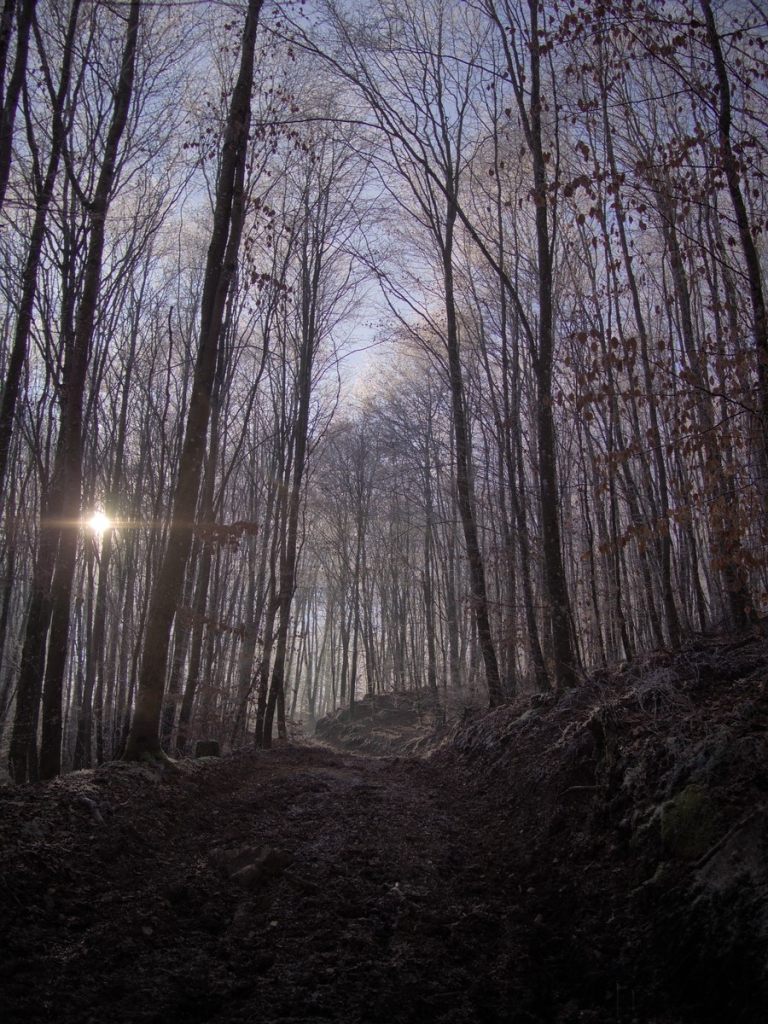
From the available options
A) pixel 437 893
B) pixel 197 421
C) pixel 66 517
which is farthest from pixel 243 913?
pixel 66 517

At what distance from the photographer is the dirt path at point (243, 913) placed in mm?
2182

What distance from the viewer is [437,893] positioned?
10.9 ft

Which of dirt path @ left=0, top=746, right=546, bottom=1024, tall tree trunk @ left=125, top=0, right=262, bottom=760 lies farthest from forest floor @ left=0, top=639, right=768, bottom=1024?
tall tree trunk @ left=125, top=0, right=262, bottom=760

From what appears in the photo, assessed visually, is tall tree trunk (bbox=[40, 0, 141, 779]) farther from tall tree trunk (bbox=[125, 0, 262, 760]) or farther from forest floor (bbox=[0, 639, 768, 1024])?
forest floor (bbox=[0, 639, 768, 1024])

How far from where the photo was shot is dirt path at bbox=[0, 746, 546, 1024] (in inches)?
85.9

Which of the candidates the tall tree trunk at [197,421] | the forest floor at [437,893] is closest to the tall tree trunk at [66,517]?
the tall tree trunk at [197,421]

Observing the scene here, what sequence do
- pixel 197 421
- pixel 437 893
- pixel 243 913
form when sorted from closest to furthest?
pixel 243 913
pixel 437 893
pixel 197 421

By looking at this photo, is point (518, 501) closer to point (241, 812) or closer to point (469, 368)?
point (469, 368)

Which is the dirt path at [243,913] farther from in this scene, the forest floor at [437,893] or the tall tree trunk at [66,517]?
the tall tree trunk at [66,517]

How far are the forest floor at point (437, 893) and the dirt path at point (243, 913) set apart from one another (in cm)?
1

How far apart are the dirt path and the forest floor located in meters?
0.01

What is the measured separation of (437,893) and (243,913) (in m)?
1.07

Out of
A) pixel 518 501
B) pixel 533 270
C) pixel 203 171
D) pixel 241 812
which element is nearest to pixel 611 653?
pixel 518 501

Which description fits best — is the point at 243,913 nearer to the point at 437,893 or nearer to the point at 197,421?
the point at 437,893
